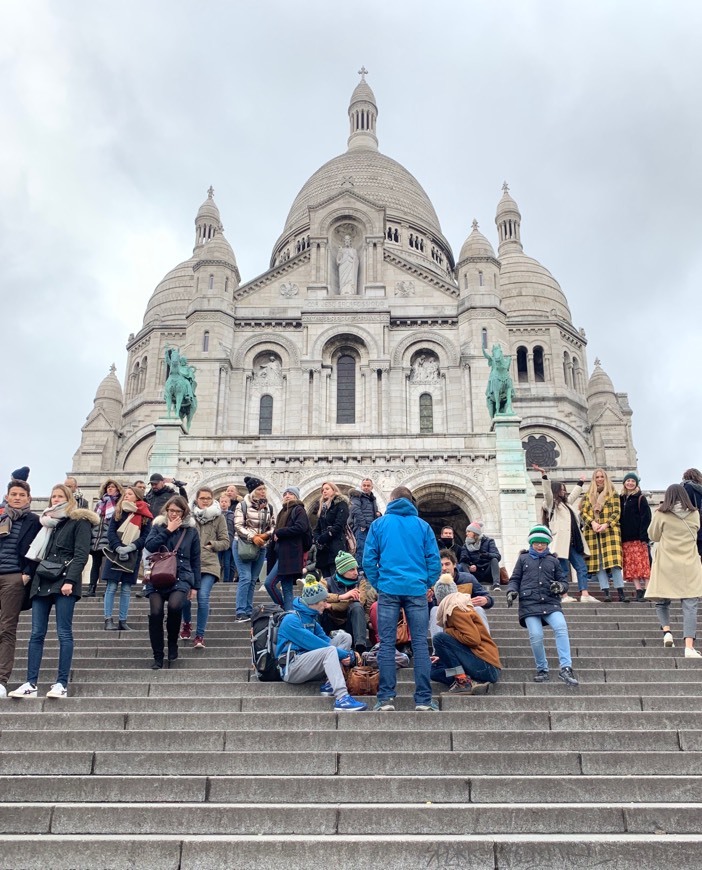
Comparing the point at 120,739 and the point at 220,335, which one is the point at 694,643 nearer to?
the point at 120,739

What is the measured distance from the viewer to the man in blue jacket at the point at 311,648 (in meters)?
7.62

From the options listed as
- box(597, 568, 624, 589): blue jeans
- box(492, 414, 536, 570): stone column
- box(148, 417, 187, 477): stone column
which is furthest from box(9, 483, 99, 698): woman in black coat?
box(148, 417, 187, 477): stone column

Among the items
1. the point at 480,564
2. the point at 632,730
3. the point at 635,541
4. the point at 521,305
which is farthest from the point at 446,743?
the point at 521,305

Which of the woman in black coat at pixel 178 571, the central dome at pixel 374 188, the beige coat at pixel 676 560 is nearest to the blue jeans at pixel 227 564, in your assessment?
the woman in black coat at pixel 178 571

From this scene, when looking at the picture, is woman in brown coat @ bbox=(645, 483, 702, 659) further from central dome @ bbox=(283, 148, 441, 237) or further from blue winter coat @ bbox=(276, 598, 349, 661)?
central dome @ bbox=(283, 148, 441, 237)

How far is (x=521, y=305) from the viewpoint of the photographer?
44656 mm

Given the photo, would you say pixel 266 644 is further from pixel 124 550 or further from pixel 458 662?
pixel 124 550

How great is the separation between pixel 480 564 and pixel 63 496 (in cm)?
603

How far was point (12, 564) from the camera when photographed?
27.5ft

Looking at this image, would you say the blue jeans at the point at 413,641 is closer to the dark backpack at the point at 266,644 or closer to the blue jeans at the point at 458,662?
the blue jeans at the point at 458,662

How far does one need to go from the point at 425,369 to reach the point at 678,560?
22032mm

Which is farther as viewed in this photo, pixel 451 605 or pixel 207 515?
pixel 207 515

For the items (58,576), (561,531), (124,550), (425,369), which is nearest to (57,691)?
(58,576)

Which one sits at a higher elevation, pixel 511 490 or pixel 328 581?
pixel 511 490
